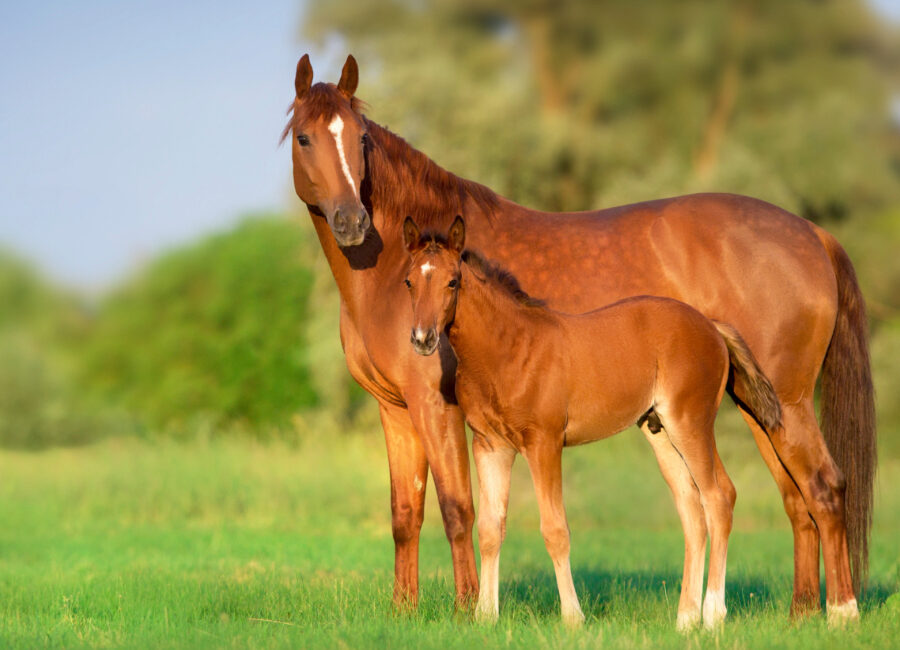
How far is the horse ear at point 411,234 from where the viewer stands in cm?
562

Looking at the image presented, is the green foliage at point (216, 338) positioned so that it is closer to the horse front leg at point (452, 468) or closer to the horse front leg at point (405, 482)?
the horse front leg at point (405, 482)

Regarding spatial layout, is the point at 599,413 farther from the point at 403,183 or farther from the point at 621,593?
the point at 621,593

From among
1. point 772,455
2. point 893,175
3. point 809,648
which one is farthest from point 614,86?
point 809,648

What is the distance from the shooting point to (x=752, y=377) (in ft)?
20.8

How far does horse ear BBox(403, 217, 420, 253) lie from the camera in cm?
562

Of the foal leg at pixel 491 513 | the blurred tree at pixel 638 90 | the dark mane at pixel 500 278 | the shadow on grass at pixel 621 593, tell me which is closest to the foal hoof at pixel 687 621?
the shadow on grass at pixel 621 593

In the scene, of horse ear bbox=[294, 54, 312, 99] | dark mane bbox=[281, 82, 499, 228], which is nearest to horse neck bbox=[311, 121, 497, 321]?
dark mane bbox=[281, 82, 499, 228]

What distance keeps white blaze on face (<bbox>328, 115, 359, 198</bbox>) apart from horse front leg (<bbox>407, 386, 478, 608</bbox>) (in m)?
1.30

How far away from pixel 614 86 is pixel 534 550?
1174cm

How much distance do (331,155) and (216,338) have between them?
22437mm

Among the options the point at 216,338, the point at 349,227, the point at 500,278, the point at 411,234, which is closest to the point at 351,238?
the point at 349,227

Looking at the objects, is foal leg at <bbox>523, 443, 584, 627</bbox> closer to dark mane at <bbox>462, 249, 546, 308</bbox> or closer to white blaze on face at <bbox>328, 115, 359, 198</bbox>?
dark mane at <bbox>462, 249, 546, 308</bbox>

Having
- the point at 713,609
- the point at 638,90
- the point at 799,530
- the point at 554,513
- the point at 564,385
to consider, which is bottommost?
the point at 713,609

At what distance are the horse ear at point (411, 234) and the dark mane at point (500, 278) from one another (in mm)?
343
